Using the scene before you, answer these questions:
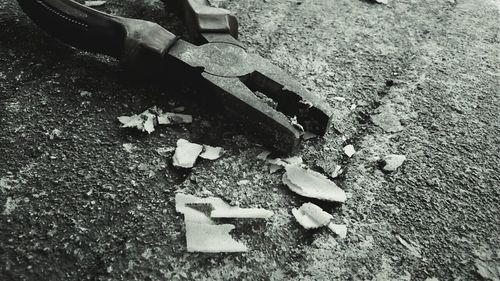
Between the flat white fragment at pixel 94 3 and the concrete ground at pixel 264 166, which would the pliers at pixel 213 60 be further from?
the flat white fragment at pixel 94 3

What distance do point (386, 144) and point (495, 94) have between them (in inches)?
22.5

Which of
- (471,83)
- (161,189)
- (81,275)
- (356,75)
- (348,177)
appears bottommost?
(81,275)

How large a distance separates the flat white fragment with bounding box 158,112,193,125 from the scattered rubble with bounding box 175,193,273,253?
11.9 inches

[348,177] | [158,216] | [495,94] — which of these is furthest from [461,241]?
[158,216]

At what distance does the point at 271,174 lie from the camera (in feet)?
4.23

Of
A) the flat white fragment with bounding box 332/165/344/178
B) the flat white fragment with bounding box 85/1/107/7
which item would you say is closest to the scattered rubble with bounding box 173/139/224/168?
the flat white fragment with bounding box 332/165/344/178

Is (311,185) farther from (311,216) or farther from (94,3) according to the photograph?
(94,3)

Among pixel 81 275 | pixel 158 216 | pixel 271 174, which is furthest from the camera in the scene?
pixel 271 174

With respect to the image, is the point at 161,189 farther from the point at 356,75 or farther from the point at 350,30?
the point at 350,30

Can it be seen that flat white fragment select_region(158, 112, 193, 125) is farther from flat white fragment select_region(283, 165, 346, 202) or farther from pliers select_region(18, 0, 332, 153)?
flat white fragment select_region(283, 165, 346, 202)

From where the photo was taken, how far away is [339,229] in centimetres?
118

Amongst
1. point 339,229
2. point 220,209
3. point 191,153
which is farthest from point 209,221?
point 339,229

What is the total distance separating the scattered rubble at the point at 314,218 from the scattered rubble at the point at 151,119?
19.6 inches

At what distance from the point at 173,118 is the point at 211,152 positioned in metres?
0.20
